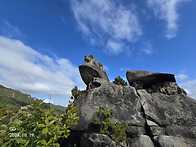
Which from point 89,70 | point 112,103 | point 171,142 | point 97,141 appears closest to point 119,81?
point 89,70

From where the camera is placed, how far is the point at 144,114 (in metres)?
9.20

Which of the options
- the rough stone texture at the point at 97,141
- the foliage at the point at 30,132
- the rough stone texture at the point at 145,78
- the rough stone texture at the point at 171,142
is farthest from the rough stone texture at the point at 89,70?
the foliage at the point at 30,132

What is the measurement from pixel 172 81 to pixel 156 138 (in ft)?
22.6

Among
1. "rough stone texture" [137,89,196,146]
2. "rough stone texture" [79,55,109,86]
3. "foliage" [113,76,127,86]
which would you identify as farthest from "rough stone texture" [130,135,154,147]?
"foliage" [113,76,127,86]

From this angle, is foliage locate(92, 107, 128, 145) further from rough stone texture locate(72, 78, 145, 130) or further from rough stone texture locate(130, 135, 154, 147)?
rough stone texture locate(130, 135, 154, 147)

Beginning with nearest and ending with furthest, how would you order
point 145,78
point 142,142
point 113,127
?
1. point 113,127
2. point 142,142
3. point 145,78

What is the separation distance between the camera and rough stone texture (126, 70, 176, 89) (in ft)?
38.7

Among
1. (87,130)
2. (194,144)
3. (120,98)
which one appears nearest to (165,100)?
(194,144)

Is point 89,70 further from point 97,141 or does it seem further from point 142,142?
point 142,142

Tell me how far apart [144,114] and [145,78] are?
4.70 metres

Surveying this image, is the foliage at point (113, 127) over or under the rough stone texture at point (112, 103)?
under

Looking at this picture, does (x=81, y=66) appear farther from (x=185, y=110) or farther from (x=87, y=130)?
(x=185, y=110)

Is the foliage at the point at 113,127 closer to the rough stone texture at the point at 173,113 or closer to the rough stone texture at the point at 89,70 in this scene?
the rough stone texture at the point at 173,113

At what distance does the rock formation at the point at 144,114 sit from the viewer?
7.60m
